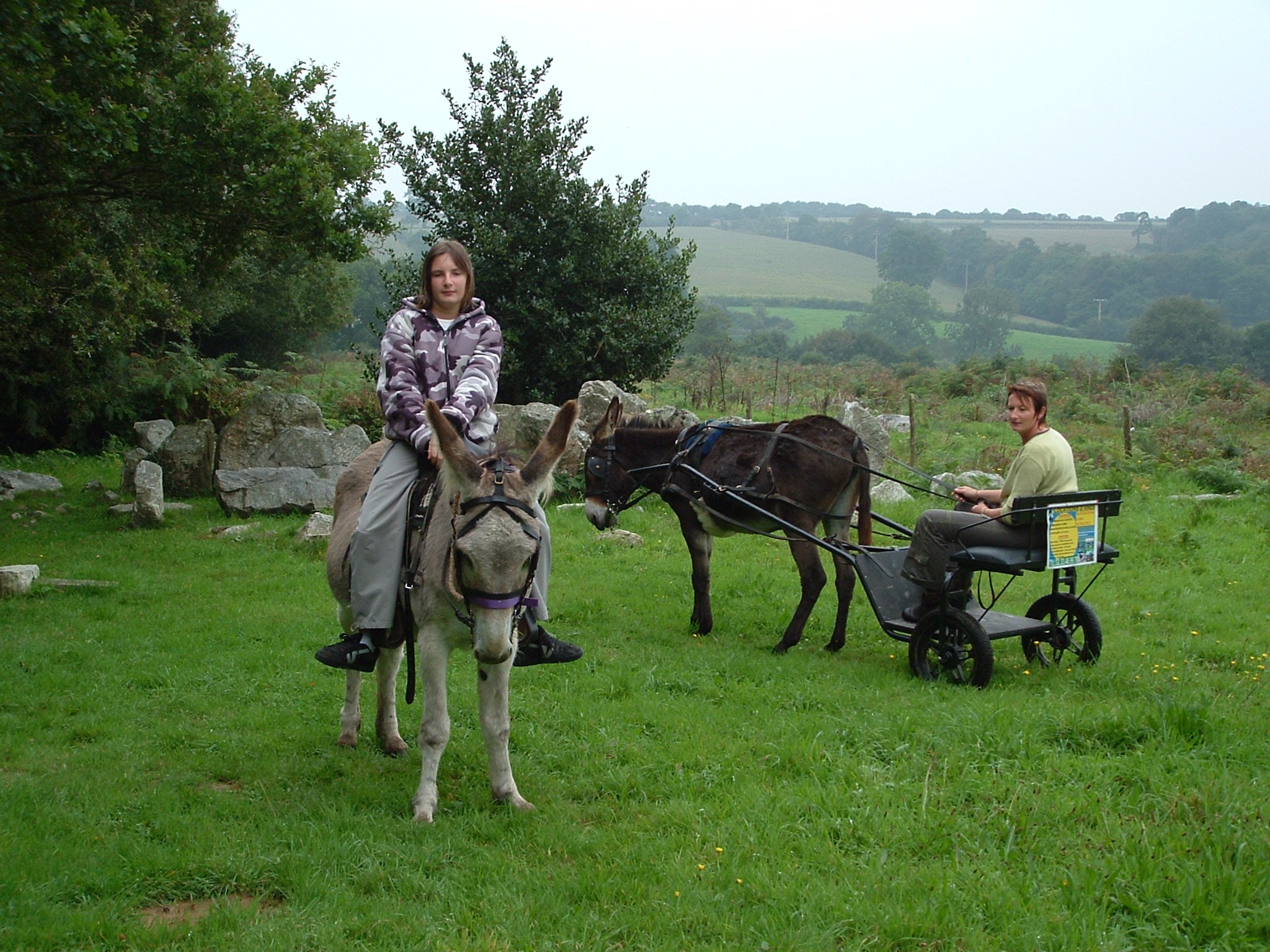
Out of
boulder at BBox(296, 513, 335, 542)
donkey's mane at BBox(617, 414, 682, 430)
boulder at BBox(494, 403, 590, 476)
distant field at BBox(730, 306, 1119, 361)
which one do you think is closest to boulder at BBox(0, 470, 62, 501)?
boulder at BBox(296, 513, 335, 542)

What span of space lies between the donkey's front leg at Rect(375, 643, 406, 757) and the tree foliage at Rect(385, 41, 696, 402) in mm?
11681

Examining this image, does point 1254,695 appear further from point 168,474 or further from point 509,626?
point 168,474

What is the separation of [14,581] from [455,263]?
7.29 meters

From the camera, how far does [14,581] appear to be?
9.28 m

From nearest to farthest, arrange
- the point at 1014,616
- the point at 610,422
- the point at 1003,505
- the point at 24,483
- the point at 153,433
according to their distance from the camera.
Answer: the point at 1003,505 < the point at 1014,616 < the point at 610,422 < the point at 24,483 < the point at 153,433

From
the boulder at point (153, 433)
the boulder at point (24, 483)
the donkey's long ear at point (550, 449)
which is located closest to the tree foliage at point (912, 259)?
the boulder at point (153, 433)

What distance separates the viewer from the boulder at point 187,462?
14.6 meters

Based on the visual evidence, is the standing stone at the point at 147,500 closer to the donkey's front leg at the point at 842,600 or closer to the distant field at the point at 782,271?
the donkey's front leg at the point at 842,600

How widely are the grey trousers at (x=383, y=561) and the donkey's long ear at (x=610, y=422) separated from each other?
3.59 m

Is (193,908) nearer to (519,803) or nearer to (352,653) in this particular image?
(352,653)

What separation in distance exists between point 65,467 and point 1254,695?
1938cm

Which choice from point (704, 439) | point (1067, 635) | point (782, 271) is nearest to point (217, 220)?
point (704, 439)

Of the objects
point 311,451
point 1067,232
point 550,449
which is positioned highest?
point 1067,232

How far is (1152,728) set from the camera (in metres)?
5.09
